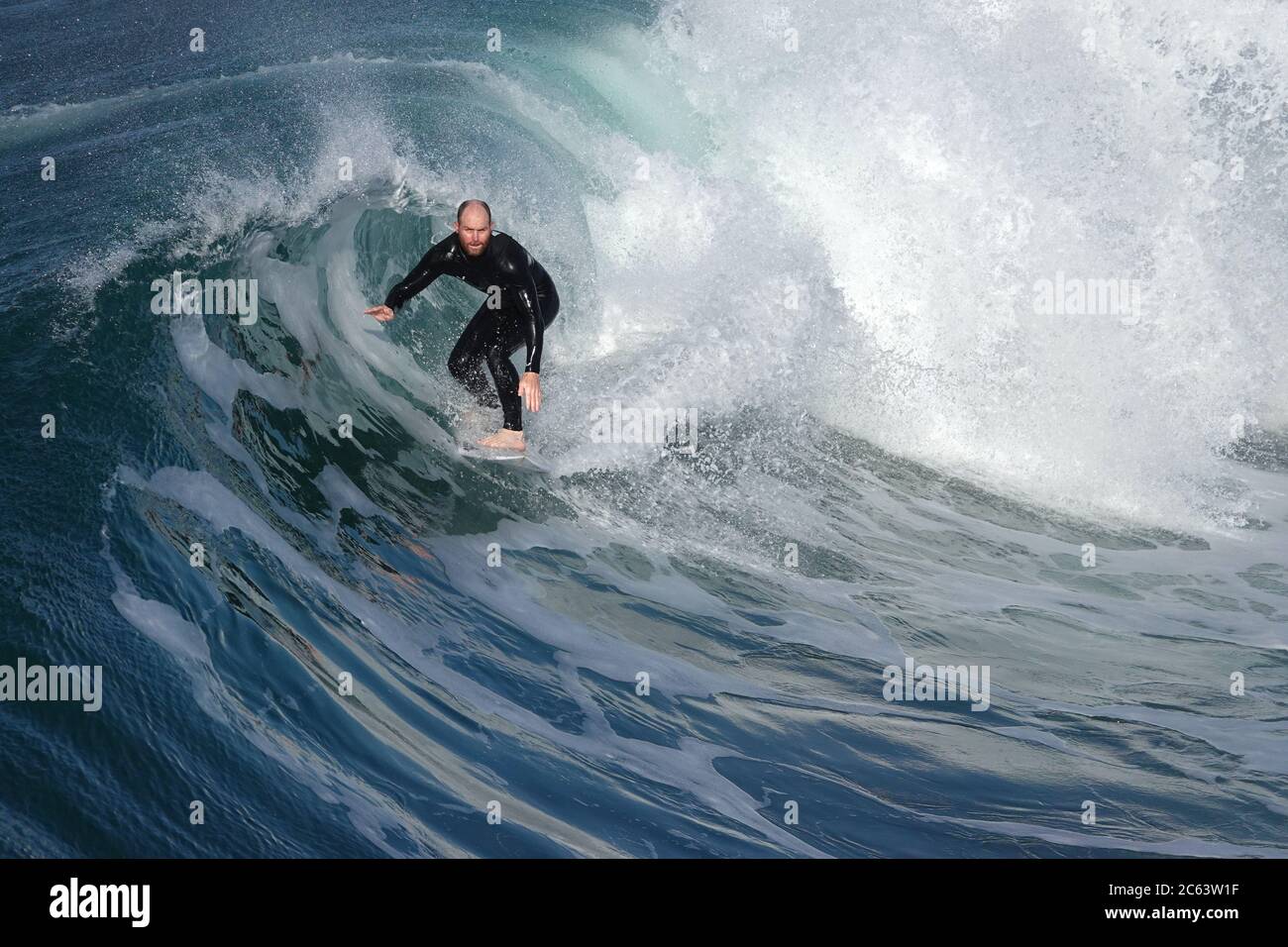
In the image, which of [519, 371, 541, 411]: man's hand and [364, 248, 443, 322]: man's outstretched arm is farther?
[364, 248, 443, 322]: man's outstretched arm

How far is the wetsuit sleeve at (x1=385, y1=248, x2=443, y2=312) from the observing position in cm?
639

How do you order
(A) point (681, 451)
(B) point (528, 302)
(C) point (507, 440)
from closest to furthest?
1. (B) point (528, 302)
2. (C) point (507, 440)
3. (A) point (681, 451)

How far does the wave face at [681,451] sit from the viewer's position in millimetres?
4855

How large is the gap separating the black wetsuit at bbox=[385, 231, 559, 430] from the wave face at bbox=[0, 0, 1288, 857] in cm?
61

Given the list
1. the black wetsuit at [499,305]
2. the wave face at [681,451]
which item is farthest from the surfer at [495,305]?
the wave face at [681,451]

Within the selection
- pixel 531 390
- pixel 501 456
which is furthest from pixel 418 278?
pixel 501 456

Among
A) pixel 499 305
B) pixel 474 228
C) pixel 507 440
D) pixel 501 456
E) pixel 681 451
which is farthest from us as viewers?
pixel 681 451

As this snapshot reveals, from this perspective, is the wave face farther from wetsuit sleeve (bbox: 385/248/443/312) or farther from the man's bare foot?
wetsuit sleeve (bbox: 385/248/443/312)

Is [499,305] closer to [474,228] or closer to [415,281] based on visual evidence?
[415,281]

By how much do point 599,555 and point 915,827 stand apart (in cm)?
264

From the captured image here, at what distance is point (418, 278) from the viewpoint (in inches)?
254

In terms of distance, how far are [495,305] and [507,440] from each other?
0.88m

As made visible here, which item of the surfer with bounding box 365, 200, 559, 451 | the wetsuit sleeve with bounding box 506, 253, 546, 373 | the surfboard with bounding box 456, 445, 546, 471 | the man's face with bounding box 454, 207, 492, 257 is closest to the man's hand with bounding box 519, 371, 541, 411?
the surfer with bounding box 365, 200, 559, 451
